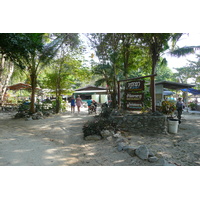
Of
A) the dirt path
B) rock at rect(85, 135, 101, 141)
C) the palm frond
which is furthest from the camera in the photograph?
the palm frond

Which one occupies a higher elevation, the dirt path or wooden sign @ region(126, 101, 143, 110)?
wooden sign @ region(126, 101, 143, 110)

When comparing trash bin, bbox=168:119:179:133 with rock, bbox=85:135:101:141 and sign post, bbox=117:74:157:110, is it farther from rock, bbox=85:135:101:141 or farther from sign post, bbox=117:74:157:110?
rock, bbox=85:135:101:141

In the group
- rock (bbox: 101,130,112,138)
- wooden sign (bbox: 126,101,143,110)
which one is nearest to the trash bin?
wooden sign (bbox: 126,101,143,110)

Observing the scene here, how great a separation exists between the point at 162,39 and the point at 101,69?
3.68 m

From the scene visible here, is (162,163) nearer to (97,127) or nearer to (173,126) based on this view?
(97,127)

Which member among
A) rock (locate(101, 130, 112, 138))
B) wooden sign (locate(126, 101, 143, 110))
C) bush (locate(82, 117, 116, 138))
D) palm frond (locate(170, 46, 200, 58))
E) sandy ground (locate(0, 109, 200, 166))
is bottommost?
sandy ground (locate(0, 109, 200, 166))

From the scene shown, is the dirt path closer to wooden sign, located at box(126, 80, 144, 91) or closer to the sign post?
the sign post

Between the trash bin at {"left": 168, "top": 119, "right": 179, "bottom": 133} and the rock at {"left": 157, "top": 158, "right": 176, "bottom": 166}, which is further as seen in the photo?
the trash bin at {"left": 168, "top": 119, "right": 179, "bottom": 133}

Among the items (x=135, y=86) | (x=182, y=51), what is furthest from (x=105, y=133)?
(x=182, y=51)

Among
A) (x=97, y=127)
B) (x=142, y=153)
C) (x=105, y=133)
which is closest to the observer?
(x=142, y=153)

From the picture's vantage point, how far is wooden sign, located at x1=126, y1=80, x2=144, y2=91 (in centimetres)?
539

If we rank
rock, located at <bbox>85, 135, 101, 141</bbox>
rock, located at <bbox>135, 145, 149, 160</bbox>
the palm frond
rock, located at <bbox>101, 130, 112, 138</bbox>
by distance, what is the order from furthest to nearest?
the palm frond, rock, located at <bbox>101, 130, 112, 138</bbox>, rock, located at <bbox>85, 135, 101, 141</bbox>, rock, located at <bbox>135, 145, 149, 160</bbox>

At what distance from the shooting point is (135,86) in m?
5.58

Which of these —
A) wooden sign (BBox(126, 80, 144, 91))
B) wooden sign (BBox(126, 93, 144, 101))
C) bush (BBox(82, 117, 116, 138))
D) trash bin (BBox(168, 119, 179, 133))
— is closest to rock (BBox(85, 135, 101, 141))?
bush (BBox(82, 117, 116, 138))
